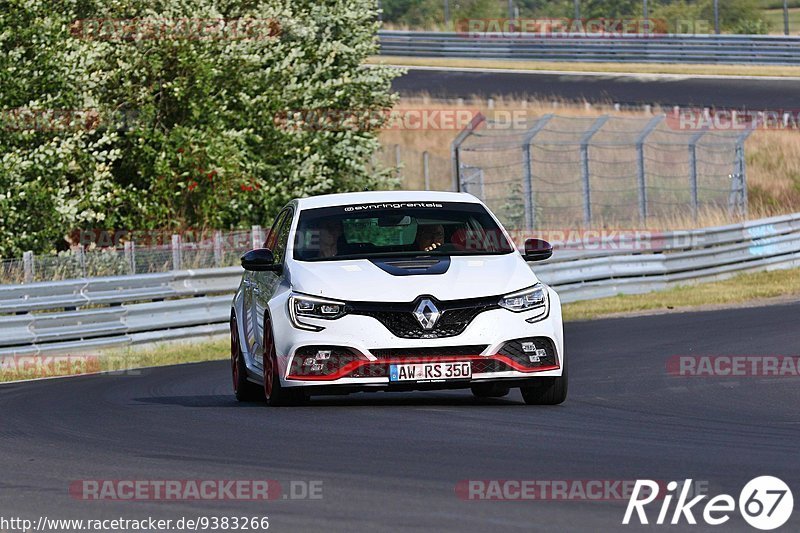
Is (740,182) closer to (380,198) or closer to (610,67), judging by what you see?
(610,67)

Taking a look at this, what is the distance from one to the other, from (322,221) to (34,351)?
7.88m

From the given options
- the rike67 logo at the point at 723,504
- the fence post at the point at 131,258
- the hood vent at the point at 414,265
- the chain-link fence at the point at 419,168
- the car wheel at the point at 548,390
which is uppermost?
the hood vent at the point at 414,265

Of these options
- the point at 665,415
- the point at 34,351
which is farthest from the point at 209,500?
the point at 34,351

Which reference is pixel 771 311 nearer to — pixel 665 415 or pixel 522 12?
pixel 665 415

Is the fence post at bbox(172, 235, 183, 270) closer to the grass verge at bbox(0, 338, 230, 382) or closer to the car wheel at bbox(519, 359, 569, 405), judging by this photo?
the grass verge at bbox(0, 338, 230, 382)

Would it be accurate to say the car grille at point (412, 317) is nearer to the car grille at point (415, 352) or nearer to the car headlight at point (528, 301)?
the car grille at point (415, 352)

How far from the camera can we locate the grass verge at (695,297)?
23859 millimetres

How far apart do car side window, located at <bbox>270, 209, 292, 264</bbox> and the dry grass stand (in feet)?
71.3

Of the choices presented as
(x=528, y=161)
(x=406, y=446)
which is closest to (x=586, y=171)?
(x=528, y=161)

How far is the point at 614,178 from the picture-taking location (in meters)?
34.8

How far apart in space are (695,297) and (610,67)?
27605mm

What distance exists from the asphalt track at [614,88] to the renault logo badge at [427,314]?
110ft

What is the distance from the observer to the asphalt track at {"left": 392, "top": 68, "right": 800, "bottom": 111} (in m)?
44.2

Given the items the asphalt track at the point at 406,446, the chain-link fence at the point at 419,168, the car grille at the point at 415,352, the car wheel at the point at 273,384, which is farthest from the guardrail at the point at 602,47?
the car grille at the point at 415,352
